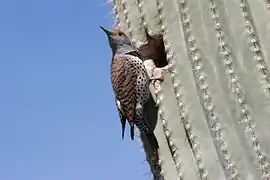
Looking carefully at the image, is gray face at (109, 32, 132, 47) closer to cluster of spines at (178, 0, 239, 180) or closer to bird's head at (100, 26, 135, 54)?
bird's head at (100, 26, 135, 54)

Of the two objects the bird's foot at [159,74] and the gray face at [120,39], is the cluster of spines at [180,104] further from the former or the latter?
the gray face at [120,39]

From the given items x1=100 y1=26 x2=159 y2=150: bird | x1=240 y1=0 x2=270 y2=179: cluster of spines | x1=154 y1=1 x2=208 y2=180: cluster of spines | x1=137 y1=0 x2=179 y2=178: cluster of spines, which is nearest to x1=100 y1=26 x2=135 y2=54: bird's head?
x1=100 y1=26 x2=159 y2=150: bird

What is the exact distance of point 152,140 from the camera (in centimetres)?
360

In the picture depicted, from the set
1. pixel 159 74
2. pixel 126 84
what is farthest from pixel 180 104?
pixel 126 84

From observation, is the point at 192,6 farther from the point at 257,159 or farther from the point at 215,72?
the point at 257,159

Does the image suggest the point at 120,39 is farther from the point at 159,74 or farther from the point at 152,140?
the point at 152,140

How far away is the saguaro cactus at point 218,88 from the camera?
2.96 m

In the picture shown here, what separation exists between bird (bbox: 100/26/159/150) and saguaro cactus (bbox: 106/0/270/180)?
0.70 feet

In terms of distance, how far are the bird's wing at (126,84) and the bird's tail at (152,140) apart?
0.38 ft

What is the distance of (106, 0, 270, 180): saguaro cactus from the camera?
2959 millimetres

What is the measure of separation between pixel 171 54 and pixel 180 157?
462mm

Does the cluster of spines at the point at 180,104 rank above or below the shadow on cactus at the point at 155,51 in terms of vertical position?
below

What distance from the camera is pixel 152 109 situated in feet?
11.8

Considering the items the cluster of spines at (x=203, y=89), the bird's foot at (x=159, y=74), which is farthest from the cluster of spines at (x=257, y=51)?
the bird's foot at (x=159, y=74)
